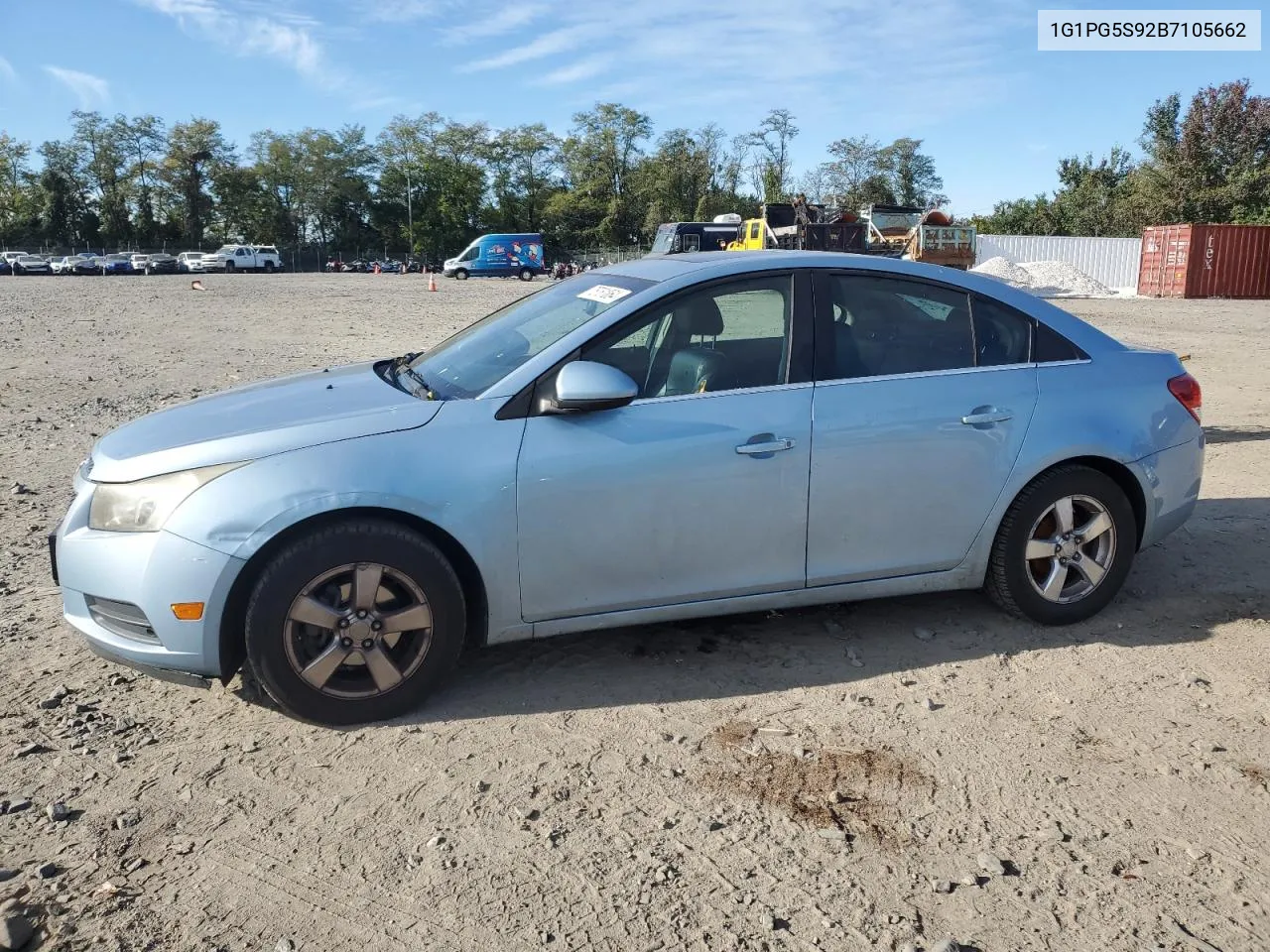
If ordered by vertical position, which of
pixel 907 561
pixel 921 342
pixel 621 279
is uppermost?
pixel 621 279

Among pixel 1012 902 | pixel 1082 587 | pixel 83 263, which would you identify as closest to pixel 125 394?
pixel 1082 587

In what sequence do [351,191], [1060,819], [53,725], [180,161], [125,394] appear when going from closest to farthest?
[1060,819] < [53,725] < [125,394] < [180,161] < [351,191]

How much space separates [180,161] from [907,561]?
9639 centimetres

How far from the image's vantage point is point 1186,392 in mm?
4492

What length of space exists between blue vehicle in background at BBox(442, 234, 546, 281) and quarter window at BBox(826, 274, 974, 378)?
175 ft

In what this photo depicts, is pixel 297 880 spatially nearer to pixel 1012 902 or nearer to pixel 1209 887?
pixel 1012 902

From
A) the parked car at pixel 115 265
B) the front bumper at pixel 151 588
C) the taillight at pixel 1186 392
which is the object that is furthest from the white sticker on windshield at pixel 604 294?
the parked car at pixel 115 265

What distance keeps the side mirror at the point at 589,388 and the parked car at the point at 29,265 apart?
71.1 meters

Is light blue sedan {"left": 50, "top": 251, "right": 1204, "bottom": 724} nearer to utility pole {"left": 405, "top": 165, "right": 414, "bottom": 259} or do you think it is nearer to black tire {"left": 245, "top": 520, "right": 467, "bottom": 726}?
black tire {"left": 245, "top": 520, "right": 467, "bottom": 726}

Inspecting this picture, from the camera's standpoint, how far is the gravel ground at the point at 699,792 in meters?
2.54

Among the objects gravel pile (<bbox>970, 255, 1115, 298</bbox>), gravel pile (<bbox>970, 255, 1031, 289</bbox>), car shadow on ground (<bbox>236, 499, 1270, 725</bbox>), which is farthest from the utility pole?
car shadow on ground (<bbox>236, 499, 1270, 725</bbox>)

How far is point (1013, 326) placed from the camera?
4.32m

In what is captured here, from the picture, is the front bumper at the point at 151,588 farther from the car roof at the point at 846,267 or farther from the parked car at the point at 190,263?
the parked car at the point at 190,263

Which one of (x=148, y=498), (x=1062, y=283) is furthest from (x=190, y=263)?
(x=148, y=498)
